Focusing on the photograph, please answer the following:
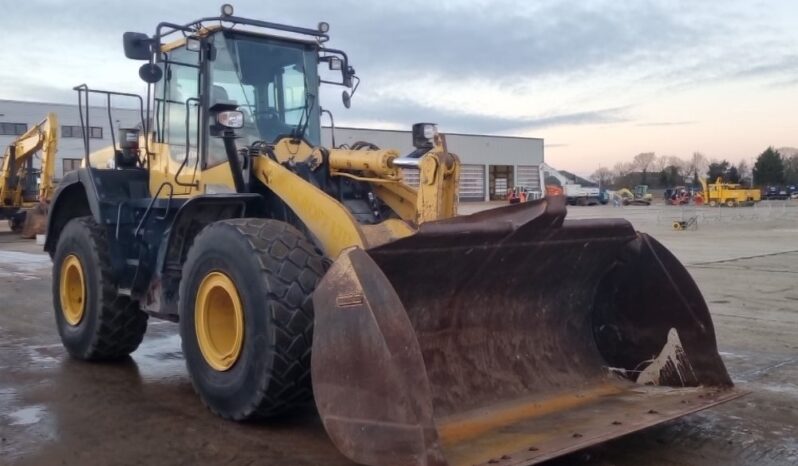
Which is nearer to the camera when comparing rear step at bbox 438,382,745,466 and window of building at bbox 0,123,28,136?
rear step at bbox 438,382,745,466

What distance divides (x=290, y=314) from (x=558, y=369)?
195 centimetres

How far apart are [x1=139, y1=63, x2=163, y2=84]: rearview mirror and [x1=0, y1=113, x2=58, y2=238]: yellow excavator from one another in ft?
67.8

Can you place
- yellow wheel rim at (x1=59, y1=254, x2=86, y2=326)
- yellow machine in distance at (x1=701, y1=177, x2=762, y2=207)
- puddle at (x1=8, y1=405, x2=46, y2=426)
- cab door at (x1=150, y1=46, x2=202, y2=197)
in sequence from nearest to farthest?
puddle at (x1=8, y1=405, x2=46, y2=426) < cab door at (x1=150, y1=46, x2=202, y2=197) < yellow wheel rim at (x1=59, y1=254, x2=86, y2=326) < yellow machine in distance at (x1=701, y1=177, x2=762, y2=207)

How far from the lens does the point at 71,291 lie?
7.86 meters

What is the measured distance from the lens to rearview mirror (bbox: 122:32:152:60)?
648 centimetres

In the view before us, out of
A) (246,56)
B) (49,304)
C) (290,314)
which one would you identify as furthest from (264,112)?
(49,304)

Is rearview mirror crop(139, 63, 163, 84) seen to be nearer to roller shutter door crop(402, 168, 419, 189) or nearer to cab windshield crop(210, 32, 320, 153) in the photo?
cab windshield crop(210, 32, 320, 153)

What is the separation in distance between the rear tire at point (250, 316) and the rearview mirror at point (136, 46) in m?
1.87

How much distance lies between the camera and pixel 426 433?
389 centimetres

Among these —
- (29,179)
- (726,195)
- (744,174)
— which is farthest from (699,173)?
(29,179)

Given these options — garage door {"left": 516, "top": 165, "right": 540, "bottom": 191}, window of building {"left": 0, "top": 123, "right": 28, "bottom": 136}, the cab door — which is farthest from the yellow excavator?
garage door {"left": 516, "top": 165, "right": 540, "bottom": 191}

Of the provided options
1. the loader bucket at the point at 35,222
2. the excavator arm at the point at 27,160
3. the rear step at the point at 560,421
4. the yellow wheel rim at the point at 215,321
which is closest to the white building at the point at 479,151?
the excavator arm at the point at 27,160

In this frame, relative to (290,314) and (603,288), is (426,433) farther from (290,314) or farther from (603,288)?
(603,288)

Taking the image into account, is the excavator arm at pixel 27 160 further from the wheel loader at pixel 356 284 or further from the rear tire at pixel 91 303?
the wheel loader at pixel 356 284
